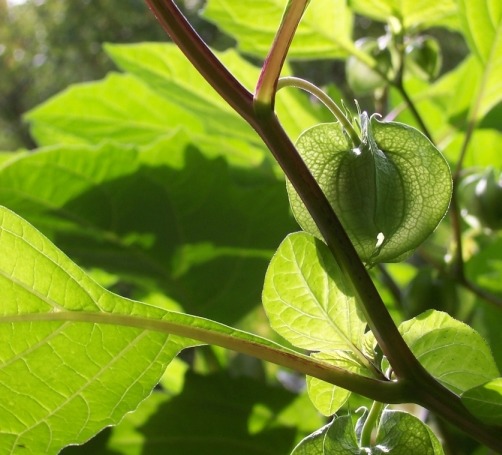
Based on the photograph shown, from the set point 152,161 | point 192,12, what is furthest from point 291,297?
point 192,12

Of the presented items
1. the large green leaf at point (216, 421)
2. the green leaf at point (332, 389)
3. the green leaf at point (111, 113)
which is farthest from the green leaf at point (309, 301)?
the green leaf at point (111, 113)

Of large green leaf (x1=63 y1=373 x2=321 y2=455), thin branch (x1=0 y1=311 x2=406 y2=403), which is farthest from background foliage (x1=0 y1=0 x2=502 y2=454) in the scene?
thin branch (x1=0 y1=311 x2=406 y2=403)

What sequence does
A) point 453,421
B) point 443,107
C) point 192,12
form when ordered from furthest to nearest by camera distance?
point 192,12
point 443,107
point 453,421

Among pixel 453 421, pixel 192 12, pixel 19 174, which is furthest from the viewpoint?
pixel 192 12

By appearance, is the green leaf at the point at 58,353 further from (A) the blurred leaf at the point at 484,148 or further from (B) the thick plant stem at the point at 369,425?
(A) the blurred leaf at the point at 484,148

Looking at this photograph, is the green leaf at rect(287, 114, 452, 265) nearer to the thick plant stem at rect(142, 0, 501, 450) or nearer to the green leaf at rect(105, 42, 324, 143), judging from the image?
the thick plant stem at rect(142, 0, 501, 450)

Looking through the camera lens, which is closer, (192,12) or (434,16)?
(434,16)

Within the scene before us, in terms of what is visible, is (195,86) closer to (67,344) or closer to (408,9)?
(408,9)

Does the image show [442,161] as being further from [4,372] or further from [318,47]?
[318,47]
